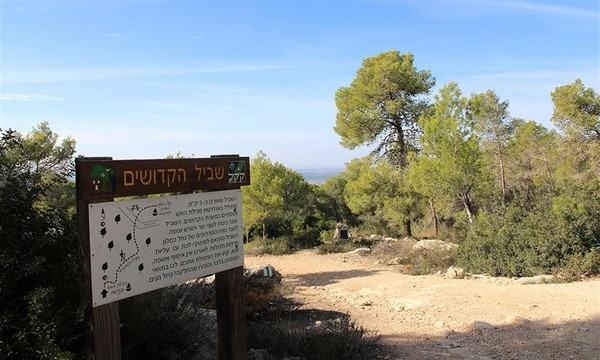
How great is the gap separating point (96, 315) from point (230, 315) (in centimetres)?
135

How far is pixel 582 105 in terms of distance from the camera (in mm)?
18516

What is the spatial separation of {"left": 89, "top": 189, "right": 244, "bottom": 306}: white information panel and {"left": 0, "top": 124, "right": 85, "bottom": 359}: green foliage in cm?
32

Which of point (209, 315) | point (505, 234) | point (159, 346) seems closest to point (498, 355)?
point (209, 315)

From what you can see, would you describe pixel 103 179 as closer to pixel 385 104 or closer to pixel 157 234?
pixel 157 234

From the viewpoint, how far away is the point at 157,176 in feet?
11.3

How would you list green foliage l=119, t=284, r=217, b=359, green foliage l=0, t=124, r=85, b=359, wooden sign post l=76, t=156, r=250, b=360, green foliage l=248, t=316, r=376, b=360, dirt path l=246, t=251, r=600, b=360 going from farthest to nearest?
dirt path l=246, t=251, r=600, b=360
green foliage l=248, t=316, r=376, b=360
green foliage l=119, t=284, r=217, b=359
wooden sign post l=76, t=156, r=250, b=360
green foliage l=0, t=124, r=85, b=359

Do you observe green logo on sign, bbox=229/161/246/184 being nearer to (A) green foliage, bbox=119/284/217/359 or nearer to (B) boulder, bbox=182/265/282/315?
(A) green foliage, bbox=119/284/217/359

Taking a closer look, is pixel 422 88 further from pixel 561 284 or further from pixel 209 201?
pixel 209 201

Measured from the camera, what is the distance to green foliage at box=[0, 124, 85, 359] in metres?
2.89

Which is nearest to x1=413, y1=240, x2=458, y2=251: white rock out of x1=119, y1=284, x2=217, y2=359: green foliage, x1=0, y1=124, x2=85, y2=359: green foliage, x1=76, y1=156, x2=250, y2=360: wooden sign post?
x1=119, y1=284, x2=217, y2=359: green foliage

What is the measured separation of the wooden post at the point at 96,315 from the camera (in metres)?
2.96

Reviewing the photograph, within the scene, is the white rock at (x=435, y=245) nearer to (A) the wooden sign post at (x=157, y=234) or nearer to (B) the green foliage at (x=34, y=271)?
(A) the wooden sign post at (x=157, y=234)

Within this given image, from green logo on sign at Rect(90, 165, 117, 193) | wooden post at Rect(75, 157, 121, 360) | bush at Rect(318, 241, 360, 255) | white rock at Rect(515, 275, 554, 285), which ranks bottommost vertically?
bush at Rect(318, 241, 360, 255)

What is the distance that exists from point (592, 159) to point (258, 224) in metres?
14.1
